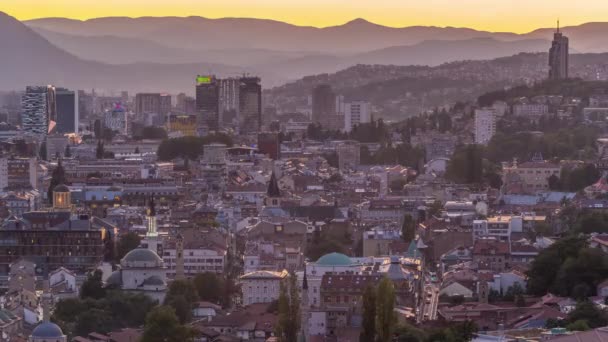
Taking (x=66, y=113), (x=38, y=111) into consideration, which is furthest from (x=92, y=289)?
(x=66, y=113)

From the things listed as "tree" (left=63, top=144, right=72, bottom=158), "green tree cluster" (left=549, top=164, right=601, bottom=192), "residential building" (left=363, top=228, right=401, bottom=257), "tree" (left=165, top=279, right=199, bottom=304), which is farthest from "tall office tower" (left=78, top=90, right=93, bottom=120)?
"tree" (left=165, top=279, right=199, bottom=304)

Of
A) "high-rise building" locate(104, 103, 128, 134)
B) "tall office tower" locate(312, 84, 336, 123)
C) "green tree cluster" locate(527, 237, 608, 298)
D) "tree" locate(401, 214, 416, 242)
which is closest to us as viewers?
"green tree cluster" locate(527, 237, 608, 298)

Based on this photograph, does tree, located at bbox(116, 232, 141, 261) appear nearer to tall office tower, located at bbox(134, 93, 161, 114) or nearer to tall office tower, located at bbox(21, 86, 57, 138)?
tall office tower, located at bbox(21, 86, 57, 138)

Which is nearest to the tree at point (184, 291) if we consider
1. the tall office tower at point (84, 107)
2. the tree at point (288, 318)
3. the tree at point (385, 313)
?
the tree at point (288, 318)

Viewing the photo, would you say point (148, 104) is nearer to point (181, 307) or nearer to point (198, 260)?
point (198, 260)

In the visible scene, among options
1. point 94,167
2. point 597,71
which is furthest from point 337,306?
point 597,71

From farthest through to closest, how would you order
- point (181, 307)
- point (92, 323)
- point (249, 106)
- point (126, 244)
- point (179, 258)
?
point (249, 106) → point (126, 244) → point (179, 258) → point (181, 307) → point (92, 323)
